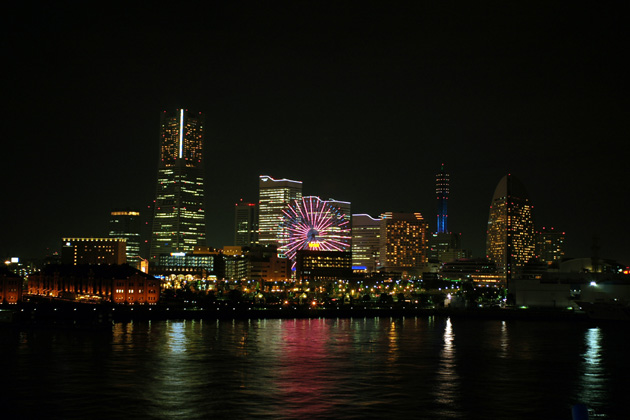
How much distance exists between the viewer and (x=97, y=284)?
133m

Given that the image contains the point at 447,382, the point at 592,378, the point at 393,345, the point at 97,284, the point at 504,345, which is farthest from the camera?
the point at 97,284

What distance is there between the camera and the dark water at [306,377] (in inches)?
1454

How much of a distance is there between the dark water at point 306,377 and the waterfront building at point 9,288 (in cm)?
4494

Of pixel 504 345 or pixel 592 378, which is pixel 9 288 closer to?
pixel 504 345

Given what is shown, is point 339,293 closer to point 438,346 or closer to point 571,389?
point 438,346

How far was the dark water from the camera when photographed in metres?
36.9

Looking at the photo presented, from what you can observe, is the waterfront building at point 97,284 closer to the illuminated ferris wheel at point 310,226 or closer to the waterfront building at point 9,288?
the waterfront building at point 9,288

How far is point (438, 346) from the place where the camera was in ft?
233

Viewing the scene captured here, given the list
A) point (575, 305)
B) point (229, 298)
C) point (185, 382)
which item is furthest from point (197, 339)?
point (575, 305)

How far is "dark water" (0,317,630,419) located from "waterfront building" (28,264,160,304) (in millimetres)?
51809

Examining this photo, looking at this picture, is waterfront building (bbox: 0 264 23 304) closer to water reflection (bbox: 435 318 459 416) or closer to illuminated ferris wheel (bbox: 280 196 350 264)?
illuminated ferris wheel (bbox: 280 196 350 264)

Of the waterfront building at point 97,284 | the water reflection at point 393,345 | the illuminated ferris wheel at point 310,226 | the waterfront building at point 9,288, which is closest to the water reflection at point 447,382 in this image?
the water reflection at point 393,345

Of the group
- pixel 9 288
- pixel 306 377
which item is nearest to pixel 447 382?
pixel 306 377

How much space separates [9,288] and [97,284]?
15.9 metres
